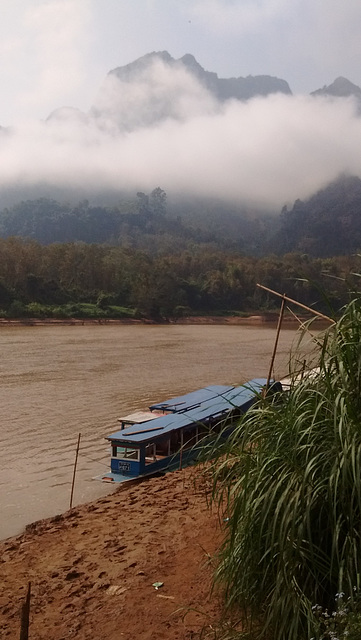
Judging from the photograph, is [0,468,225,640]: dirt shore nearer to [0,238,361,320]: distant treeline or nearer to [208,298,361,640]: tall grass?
[208,298,361,640]: tall grass

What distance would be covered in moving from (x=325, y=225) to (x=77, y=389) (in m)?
160

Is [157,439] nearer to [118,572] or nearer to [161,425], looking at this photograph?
[161,425]

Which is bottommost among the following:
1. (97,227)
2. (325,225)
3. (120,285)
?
(120,285)

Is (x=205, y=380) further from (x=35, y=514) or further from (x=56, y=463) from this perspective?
(x=35, y=514)

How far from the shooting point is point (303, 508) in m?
3.84

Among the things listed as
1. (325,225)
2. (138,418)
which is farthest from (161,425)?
(325,225)

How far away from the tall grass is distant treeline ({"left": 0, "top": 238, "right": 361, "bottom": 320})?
160 ft

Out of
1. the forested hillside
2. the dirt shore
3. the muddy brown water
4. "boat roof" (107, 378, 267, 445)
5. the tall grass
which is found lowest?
the muddy brown water

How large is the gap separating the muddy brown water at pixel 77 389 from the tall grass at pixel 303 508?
4.33 meters

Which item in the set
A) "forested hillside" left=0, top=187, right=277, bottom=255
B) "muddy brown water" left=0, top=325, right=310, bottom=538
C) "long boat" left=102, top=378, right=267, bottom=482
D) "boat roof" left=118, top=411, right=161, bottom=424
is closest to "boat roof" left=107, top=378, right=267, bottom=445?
"long boat" left=102, top=378, right=267, bottom=482

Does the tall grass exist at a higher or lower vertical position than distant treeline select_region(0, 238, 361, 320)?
lower

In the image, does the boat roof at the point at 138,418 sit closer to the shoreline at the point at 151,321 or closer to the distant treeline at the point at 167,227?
→ the shoreline at the point at 151,321

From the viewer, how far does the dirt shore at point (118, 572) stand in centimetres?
500

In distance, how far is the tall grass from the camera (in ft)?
12.3
